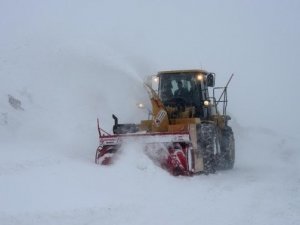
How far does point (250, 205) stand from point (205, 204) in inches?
27.4

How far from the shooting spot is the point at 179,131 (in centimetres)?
1164

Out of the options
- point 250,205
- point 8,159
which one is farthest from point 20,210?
point 8,159

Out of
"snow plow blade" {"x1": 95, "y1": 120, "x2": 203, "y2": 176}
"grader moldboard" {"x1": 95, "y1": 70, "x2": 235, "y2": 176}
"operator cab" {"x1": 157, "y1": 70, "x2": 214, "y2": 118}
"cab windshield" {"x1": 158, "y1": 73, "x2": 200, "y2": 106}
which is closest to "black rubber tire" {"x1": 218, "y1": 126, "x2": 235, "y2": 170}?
"grader moldboard" {"x1": 95, "y1": 70, "x2": 235, "y2": 176}

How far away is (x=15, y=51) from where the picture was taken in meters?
20.9

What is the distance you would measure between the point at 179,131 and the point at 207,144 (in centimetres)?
117

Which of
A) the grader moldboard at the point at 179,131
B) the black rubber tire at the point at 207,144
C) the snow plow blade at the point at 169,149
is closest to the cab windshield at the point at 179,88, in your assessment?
the grader moldboard at the point at 179,131

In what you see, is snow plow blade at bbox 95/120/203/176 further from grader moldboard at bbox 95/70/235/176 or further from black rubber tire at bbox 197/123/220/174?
black rubber tire at bbox 197/123/220/174

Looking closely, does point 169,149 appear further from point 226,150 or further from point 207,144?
point 226,150

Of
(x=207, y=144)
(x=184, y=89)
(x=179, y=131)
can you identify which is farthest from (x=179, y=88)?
(x=179, y=131)

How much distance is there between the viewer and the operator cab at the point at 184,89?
13.4m

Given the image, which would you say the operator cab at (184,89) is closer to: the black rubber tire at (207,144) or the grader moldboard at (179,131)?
the grader moldboard at (179,131)

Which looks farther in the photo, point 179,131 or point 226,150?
point 226,150

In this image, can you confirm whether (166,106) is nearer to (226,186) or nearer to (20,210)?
(226,186)

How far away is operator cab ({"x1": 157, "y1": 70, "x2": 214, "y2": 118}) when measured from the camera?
13.4 m
